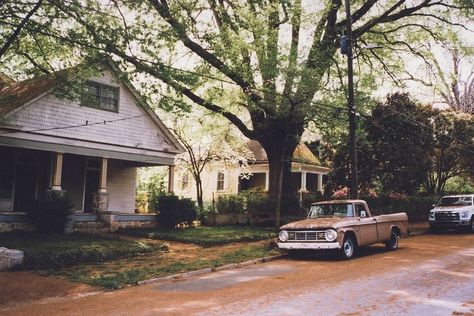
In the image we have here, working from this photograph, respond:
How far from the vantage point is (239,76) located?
20.0 meters

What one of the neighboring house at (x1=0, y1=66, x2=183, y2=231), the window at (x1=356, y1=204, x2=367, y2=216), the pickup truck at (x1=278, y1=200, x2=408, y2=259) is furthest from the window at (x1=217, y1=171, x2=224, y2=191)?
the window at (x1=356, y1=204, x2=367, y2=216)

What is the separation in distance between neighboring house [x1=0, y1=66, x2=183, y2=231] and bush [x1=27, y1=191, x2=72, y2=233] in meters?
0.55

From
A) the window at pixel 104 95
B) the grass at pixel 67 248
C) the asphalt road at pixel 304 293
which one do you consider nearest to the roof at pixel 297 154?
the window at pixel 104 95

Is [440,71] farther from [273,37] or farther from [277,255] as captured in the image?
[277,255]

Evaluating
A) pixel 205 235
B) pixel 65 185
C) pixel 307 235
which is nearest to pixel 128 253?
pixel 205 235

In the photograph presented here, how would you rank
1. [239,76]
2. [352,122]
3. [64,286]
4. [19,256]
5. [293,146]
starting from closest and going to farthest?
[64,286], [19,256], [352,122], [239,76], [293,146]

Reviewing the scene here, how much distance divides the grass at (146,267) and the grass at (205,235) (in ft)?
6.41

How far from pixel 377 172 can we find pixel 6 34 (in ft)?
64.2

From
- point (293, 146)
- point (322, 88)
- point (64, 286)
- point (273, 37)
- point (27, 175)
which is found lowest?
point (64, 286)

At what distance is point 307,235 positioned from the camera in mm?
13461

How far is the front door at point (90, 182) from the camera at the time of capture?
2273 cm

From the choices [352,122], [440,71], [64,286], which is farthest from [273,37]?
[64,286]

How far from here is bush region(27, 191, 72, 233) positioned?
17641 millimetres

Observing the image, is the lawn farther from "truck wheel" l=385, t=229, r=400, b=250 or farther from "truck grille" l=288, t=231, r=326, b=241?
"truck wheel" l=385, t=229, r=400, b=250
